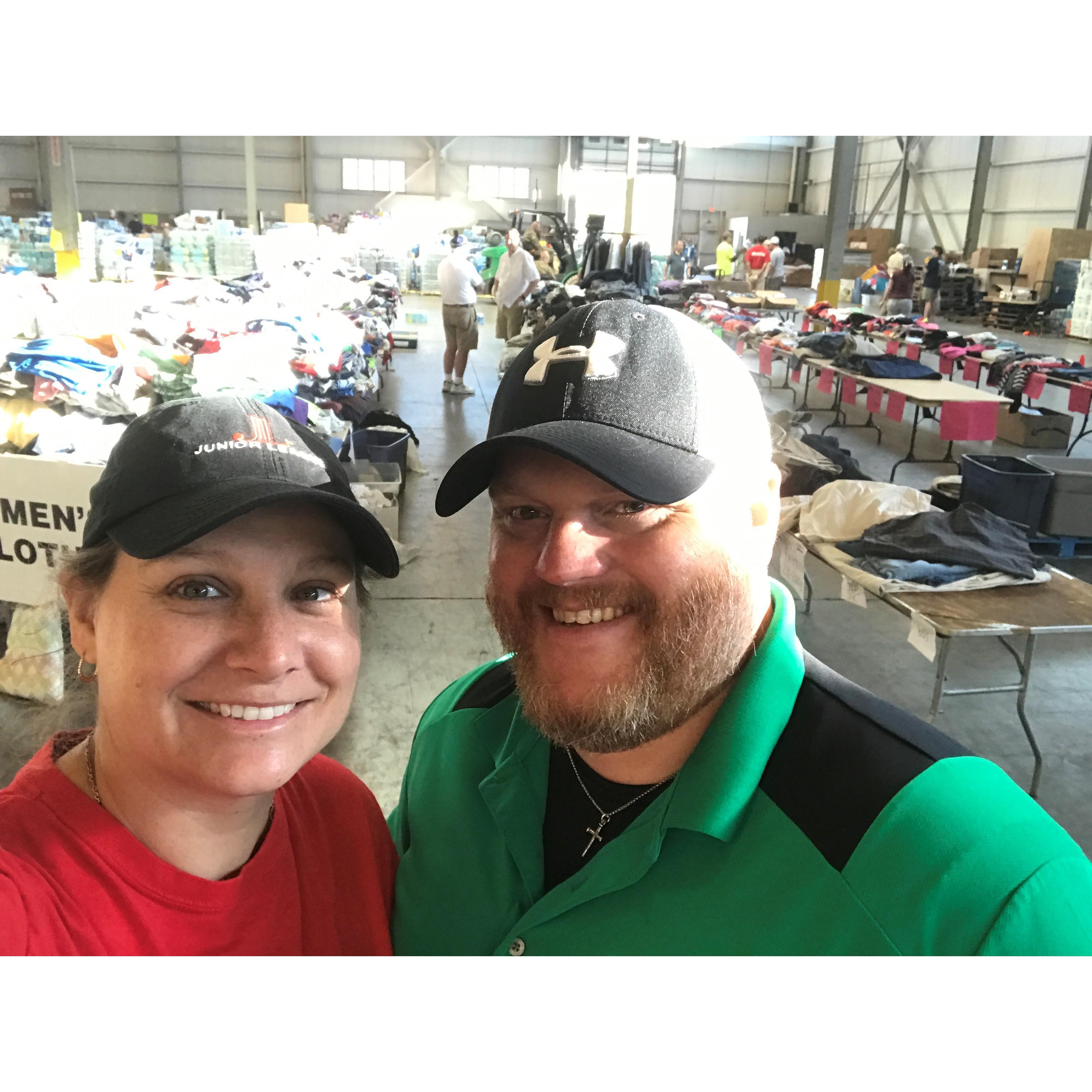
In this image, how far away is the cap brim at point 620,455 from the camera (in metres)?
0.94

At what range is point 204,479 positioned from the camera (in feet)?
2.97

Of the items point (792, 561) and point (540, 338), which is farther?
point (792, 561)

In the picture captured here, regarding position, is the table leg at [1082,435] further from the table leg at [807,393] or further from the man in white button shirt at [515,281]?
the man in white button shirt at [515,281]

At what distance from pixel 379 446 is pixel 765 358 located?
4.97 metres

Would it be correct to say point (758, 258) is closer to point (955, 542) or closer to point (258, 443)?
point (955, 542)

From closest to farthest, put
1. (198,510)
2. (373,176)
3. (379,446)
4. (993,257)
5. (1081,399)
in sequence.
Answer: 1. (198,510)
2. (379,446)
3. (1081,399)
4. (993,257)
5. (373,176)

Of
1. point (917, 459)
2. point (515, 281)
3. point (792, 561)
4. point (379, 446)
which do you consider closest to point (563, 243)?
point (515, 281)

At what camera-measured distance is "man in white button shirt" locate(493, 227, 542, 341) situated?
10656 millimetres

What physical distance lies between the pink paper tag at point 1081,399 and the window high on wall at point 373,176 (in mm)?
20360

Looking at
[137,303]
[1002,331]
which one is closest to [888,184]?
[1002,331]

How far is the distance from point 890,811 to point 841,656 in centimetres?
360

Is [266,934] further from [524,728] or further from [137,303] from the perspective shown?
[137,303]

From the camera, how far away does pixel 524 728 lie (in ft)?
3.84

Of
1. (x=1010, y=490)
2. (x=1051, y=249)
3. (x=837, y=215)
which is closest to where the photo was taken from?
(x=1010, y=490)
